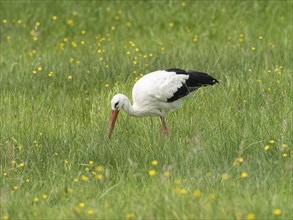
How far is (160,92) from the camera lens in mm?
7094

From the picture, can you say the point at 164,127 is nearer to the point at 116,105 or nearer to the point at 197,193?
the point at 116,105

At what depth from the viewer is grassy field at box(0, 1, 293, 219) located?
499 centimetres

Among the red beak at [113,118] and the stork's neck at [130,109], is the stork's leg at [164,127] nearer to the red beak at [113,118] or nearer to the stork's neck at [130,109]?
the stork's neck at [130,109]

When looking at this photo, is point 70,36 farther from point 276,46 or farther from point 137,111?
point 137,111

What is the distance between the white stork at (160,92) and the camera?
7.01 metres

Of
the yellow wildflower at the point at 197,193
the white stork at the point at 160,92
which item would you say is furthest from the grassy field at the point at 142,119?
the white stork at the point at 160,92

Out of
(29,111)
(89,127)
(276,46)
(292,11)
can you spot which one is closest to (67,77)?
(29,111)

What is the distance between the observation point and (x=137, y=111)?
7.04 metres

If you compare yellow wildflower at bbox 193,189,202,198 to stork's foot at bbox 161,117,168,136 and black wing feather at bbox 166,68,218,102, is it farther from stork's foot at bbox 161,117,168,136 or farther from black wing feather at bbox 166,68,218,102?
black wing feather at bbox 166,68,218,102

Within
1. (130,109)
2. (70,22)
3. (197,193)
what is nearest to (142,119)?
(130,109)

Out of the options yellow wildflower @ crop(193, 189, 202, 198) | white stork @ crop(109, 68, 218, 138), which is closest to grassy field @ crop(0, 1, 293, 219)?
yellow wildflower @ crop(193, 189, 202, 198)

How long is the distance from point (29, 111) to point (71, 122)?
2.00ft

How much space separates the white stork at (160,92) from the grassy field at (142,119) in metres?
0.14

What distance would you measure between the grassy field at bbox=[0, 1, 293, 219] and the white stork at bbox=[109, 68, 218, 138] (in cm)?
14
